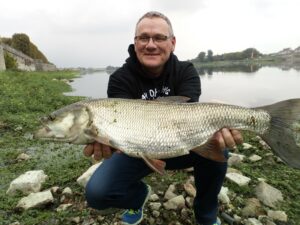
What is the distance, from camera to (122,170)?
350 cm

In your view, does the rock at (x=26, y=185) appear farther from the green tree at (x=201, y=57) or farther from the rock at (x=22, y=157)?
the green tree at (x=201, y=57)

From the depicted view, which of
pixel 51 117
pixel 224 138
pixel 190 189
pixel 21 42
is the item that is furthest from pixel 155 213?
pixel 21 42

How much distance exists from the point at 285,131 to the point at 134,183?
1633 mm

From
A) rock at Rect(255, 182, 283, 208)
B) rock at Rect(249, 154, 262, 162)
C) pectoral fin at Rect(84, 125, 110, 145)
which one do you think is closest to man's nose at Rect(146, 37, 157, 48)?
pectoral fin at Rect(84, 125, 110, 145)

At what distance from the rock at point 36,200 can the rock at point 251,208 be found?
7.62 feet

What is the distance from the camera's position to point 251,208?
404 cm

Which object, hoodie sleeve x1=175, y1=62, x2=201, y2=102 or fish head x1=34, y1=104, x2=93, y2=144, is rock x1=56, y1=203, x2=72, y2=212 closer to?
fish head x1=34, y1=104, x2=93, y2=144

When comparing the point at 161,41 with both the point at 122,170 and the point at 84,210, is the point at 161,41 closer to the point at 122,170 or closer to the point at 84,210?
the point at 122,170

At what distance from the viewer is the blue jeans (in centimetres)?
341

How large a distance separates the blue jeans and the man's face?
3.76ft

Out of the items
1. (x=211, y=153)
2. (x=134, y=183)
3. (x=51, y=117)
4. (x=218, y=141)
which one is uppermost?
(x=51, y=117)

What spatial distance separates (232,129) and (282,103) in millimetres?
506

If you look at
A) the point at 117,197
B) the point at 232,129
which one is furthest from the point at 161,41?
the point at 117,197

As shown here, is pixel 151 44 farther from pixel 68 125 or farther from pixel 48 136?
pixel 48 136
